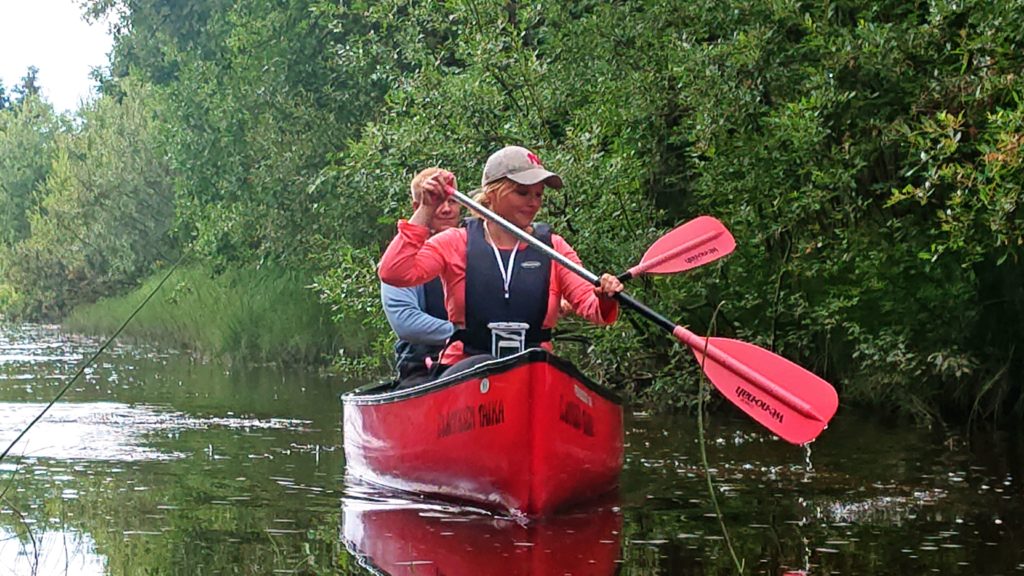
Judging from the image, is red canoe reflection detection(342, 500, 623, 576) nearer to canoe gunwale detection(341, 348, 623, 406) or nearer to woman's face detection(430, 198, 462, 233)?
canoe gunwale detection(341, 348, 623, 406)

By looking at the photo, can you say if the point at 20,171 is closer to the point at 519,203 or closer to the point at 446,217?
the point at 446,217

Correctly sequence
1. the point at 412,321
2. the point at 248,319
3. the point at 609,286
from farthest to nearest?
the point at 248,319
the point at 412,321
the point at 609,286

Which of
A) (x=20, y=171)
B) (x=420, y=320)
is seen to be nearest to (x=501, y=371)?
(x=420, y=320)

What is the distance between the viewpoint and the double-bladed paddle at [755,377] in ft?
23.3

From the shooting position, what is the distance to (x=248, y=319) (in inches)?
885

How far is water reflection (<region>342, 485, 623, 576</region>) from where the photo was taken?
5.98 meters

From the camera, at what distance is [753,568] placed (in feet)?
19.8

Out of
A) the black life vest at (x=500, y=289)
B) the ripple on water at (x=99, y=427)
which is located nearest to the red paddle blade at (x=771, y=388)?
the black life vest at (x=500, y=289)

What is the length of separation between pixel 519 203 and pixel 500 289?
428 mm

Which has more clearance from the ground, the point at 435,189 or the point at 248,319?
the point at 248,319

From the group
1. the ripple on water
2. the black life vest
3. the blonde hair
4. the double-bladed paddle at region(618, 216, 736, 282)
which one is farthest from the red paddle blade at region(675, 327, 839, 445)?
the ripple on water

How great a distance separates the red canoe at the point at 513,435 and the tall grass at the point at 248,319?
1056cm

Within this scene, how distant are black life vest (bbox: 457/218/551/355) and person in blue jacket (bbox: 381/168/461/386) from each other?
3.11 feet

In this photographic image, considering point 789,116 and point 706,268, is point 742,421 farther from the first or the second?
point 789,116
